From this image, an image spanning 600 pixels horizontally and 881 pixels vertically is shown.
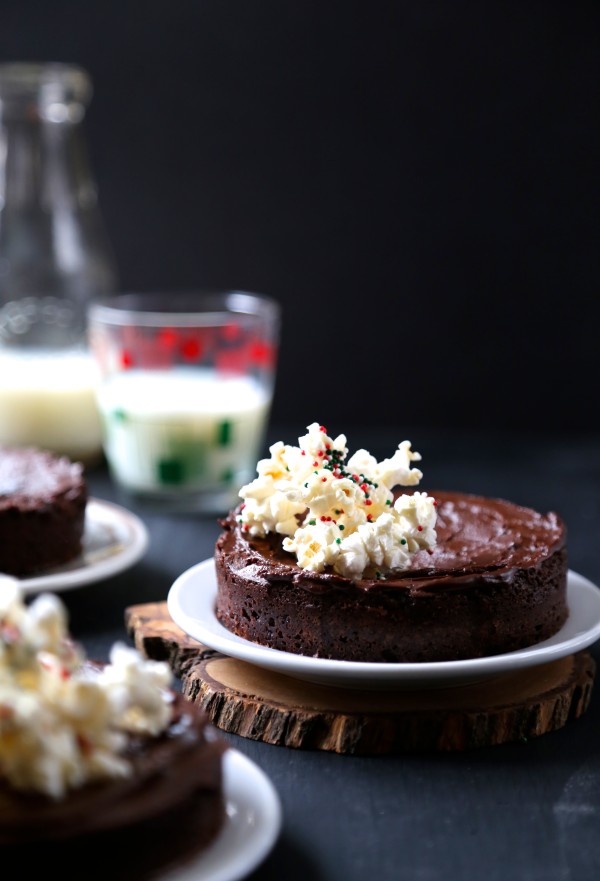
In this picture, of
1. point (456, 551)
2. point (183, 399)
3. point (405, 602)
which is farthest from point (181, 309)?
point (405, 602)

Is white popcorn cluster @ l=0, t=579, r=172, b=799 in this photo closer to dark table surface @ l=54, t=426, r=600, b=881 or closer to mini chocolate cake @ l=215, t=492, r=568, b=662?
dark table surface @ l=54, t=426, r=600, b=881

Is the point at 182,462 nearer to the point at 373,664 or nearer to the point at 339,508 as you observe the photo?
the point at 339,508

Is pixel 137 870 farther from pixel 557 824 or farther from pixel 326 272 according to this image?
pixel 326 272

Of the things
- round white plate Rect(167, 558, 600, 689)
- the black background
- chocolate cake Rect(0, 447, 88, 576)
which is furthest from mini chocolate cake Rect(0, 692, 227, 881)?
the black background

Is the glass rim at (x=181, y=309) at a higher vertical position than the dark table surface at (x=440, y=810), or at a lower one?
higher

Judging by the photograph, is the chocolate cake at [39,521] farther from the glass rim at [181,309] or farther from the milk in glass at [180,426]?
the glass rim at [181,309]

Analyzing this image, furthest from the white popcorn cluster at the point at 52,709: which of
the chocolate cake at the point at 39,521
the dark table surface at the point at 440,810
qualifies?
the chocolate cake at the point at 39,521

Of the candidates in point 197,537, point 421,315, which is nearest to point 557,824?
point 197,537
